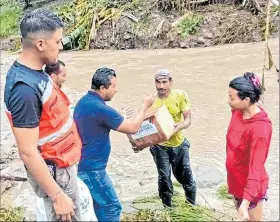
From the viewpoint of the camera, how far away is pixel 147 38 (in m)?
15.3

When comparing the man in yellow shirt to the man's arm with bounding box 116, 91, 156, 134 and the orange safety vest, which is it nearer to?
the man's arm with bounding box 116, 91, 156, 134

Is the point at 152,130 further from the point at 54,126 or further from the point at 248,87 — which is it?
the point at 54,126

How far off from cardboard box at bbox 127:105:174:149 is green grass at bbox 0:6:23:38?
14270 mm

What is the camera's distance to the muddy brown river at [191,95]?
6.45 metres

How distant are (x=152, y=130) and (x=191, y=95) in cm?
637

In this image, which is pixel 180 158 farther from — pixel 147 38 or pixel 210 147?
pixel 147 38

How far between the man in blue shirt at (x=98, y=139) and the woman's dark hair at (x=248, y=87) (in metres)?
0.89

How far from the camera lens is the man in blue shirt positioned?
148 inches

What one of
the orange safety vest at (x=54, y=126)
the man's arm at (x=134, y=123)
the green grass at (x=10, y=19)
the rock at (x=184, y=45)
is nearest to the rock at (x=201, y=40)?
the rock at (x=184, y=45)

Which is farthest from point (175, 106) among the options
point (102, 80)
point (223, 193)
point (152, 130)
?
point (223, 193)

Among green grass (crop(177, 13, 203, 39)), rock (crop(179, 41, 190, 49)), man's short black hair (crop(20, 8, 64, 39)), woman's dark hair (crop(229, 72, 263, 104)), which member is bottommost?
rock (crop(179, 41, 190, 49))

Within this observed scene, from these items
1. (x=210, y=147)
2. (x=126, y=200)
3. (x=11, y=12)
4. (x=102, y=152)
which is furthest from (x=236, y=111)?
(x=11, y=12)

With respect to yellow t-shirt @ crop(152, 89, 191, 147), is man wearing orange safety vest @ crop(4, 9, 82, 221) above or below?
above

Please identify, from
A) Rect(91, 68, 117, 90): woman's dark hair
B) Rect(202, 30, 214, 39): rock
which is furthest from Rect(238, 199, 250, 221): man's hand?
Rect(202, 30, 214, 39): rock
